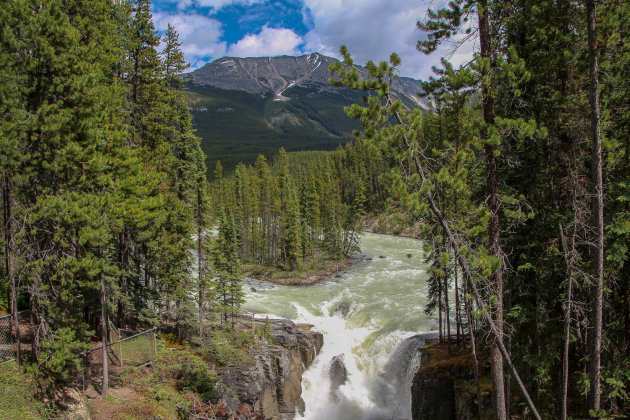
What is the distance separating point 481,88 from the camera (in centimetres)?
885

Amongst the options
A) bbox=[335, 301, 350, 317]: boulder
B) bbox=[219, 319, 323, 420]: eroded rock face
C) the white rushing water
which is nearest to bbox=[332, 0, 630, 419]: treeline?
the white rushing water

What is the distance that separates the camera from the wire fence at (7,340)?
44.6 ft

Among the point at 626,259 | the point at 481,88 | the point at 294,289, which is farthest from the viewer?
the point at 294,289

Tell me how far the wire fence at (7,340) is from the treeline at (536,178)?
572 inches

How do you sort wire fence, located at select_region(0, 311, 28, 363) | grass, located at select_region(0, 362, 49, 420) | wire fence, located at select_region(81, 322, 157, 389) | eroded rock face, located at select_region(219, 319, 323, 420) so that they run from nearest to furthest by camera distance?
grass, located at select_region(0, 362, 49, 420)
wire fence, located at select_region(0, 311, 28, 363)
wire fence, located at select_region(81, 322, 157, 389)
eroded rock face, located at select_region(219, 319, 323, 420)

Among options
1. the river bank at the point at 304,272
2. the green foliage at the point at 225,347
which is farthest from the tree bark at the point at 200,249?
the river bank at the point at 304,272

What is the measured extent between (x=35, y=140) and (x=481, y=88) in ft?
45.0

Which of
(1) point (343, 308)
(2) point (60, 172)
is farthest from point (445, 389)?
(2) point (60, 172)

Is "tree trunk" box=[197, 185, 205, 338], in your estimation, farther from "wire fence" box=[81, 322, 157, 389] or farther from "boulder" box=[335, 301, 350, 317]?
"boulder" box=[335, 301, 350, 317]

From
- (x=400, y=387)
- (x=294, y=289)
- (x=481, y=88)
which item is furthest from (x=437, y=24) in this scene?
(x=294, y=289)

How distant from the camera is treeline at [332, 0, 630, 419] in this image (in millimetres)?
8180

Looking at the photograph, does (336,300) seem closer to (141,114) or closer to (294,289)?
(294,289)

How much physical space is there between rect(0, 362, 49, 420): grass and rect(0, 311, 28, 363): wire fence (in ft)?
1.32

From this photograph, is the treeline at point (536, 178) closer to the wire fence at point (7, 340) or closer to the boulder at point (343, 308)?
the wire fence at point (7, 340)
